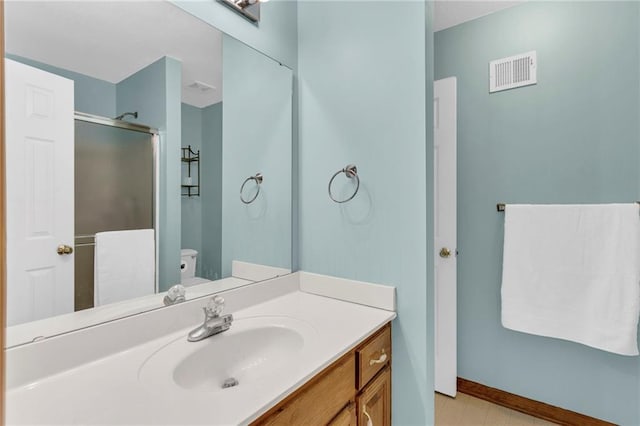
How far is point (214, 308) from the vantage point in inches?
41.8

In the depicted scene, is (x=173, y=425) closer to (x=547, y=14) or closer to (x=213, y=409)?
(x=213, y=409)

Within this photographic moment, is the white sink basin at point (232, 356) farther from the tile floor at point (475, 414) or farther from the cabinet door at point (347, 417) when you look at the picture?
the tile floor at point (475, 414)

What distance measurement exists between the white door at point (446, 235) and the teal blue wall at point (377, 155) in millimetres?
845

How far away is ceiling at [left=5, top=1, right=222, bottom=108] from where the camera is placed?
796mm

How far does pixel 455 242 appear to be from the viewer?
6.56 ft

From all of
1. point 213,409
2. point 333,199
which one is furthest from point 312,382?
point 333,199

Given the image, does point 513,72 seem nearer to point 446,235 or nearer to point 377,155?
point 446,235

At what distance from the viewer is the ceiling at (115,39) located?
0.80 meters

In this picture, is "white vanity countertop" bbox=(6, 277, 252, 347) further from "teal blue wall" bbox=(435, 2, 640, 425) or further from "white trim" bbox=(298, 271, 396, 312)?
"teal blue wall" bbox=(435, 2, 640, 425)

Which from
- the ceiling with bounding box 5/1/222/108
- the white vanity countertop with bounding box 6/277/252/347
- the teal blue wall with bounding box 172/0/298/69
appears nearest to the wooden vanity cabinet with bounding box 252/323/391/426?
the white vanity countertop with bounding box 6/277/252/347

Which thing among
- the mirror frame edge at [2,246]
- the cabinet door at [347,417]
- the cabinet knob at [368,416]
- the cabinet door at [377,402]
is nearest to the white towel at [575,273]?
→ the cabinet door at [377,402]

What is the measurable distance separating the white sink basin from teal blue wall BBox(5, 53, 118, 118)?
0.72 meters

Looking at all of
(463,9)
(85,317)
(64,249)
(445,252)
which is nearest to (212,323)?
(85,317)

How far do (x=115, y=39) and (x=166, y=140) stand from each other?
1.05 ft
